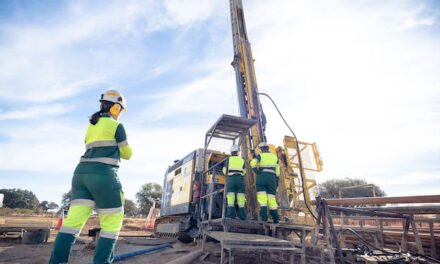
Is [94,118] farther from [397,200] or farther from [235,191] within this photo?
[397,200]

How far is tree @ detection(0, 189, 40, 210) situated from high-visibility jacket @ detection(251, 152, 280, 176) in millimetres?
68616

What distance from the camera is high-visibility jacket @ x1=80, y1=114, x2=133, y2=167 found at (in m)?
2.88

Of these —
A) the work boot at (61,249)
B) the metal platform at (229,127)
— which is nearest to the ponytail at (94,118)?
the work boot at (61,249)

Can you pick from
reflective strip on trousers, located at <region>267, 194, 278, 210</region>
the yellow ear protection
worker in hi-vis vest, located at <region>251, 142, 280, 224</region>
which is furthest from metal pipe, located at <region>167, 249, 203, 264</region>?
the yellow ear protection

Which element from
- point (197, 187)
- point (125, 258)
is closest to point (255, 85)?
point (197, 187)

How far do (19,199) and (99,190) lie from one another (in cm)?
7618

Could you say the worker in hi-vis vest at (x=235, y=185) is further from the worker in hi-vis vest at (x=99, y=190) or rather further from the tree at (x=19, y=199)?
the tree at (x=19, y=199)

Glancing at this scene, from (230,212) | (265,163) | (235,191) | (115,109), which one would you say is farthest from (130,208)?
(115,109)

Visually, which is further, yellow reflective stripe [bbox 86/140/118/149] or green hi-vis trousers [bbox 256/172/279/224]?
green hi-vis trousers [bbox 256/172/279/224]

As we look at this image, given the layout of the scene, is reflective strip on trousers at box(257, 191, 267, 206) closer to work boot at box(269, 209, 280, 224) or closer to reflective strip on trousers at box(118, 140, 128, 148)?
work boot at box(269, 209, 280, 224)

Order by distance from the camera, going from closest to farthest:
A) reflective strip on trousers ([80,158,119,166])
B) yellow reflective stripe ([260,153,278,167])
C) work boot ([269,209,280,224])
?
reflective strip on trousers ([80,158,119,166]) → work boot ([269,209,280,224]) → yellow reflective stripe ([260,153,278,167])

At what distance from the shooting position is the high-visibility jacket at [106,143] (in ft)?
9.44

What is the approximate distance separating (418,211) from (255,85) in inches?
198

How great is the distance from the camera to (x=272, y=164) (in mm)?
6070
